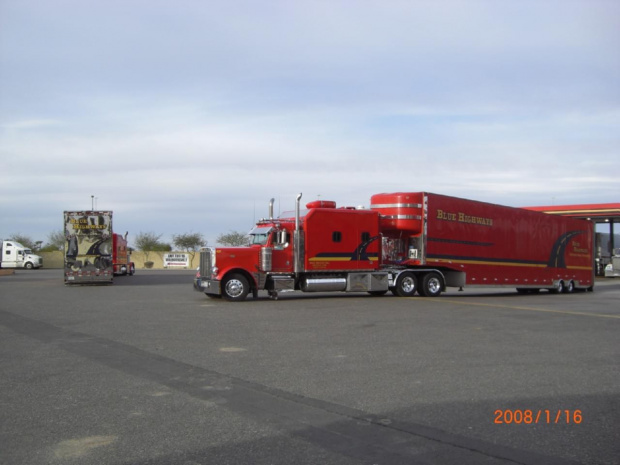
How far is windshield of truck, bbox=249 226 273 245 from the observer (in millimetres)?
20444

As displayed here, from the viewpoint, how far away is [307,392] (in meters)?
7.19

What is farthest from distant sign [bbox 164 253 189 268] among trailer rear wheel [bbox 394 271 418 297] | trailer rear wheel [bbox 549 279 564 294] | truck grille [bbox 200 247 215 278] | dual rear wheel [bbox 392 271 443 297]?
truck grille [bbox 200 247 215 278]

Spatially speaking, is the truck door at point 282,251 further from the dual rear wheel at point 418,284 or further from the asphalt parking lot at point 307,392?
the asphalt parking lot at point 307,392

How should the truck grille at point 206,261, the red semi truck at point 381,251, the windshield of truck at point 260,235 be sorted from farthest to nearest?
the windshield of truck at point 260,235
the red semi truck at point 381,251
the truck grille at point 206,261

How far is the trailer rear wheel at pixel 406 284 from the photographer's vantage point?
2231 cm

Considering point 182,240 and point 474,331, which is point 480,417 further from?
point 182,240

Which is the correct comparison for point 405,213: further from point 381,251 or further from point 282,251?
point 282,251

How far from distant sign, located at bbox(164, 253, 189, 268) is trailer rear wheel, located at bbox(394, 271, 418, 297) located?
47.6 m

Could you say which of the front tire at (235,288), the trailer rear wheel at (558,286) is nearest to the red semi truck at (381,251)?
the front tire at (235,288)

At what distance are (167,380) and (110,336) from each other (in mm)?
4230

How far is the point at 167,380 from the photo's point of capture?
779 centimetres

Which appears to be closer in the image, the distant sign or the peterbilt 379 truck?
the peterbilt 379 truck

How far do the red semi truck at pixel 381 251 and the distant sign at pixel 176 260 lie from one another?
4658cm
